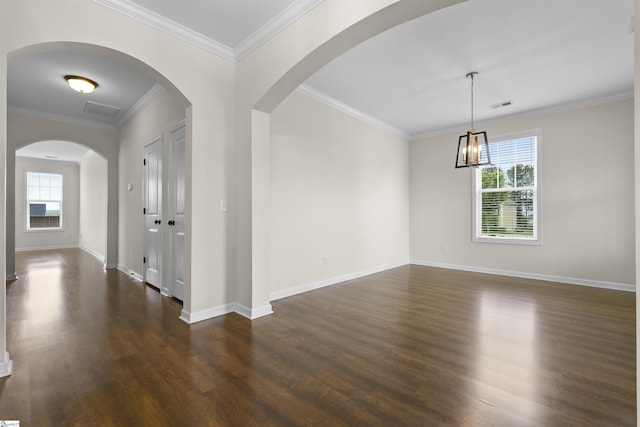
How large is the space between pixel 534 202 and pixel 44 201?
41.9ft

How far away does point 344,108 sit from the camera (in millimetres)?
4719

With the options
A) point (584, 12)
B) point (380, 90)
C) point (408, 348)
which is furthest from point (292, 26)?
point (408, 348)

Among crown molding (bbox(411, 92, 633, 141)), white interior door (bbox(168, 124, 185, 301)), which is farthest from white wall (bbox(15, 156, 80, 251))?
crown molding (bbox(411, 92, 633, 141))

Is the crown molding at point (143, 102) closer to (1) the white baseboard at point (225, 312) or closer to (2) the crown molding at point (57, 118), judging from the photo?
(2) the crown molding at point (57, 118)

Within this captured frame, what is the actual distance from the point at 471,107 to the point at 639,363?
4.43 m

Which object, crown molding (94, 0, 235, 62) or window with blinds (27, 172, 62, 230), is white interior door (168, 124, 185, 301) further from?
window with blinds (27, 172, 62, 230)

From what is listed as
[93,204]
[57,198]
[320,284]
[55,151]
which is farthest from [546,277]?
[57,198]

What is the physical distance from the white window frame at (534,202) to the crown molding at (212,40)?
14.7 ft

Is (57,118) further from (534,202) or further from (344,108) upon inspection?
(534,202)

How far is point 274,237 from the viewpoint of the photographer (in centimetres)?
375

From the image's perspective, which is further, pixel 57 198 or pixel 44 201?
pixel 57 198

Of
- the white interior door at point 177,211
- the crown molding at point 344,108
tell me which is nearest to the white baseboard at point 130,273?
the white interior door at point 177,211

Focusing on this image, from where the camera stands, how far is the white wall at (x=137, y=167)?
3965 millimetres

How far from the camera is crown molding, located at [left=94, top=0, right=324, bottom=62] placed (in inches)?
97.6
